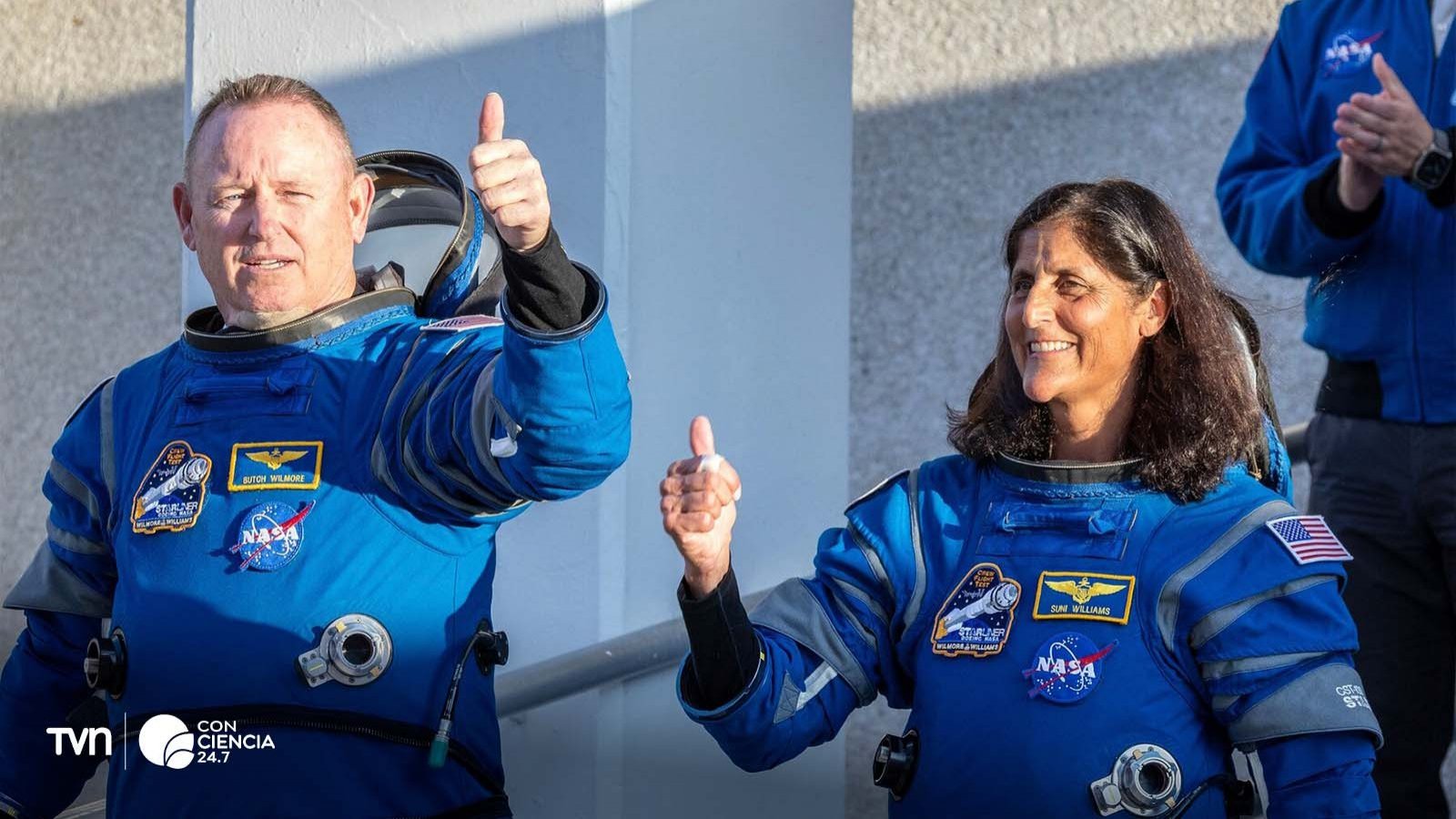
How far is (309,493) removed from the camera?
1.92 meters

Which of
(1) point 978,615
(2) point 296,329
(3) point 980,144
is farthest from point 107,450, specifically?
(3) point 980,144

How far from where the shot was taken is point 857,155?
13.9ft

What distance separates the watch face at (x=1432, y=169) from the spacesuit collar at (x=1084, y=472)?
748mm

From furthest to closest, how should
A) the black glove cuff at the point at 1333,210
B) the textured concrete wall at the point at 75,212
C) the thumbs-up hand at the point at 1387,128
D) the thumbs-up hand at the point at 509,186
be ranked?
the textured concrete wall at the point at 75,212
the black glove cuff at the point at 1333,210
the thumbs-up hand at the point at 1387,128
the thumbs-up hand at the point at 509,186

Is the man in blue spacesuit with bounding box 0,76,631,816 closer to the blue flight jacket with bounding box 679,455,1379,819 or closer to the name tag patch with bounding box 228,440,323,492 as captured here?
the name tag patch with bounding box 228,440,323,492

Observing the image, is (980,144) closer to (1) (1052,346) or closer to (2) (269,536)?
(1) (1052,346)

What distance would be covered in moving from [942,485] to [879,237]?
2.27 meters

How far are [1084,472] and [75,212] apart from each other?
4.30m

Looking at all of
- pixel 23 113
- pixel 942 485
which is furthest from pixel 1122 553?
pixel 23 113

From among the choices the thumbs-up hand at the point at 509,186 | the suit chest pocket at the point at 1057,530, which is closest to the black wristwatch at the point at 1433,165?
the suit chest pocket at the point at 1057,530

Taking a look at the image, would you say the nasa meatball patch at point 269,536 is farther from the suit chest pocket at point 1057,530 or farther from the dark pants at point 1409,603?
the dark pants at point 1409,603

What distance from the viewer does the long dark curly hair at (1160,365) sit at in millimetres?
1933

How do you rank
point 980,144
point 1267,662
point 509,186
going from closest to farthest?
point 509,186
point 1267,662
point 980,144

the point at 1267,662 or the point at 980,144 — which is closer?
the point at 1267,662
